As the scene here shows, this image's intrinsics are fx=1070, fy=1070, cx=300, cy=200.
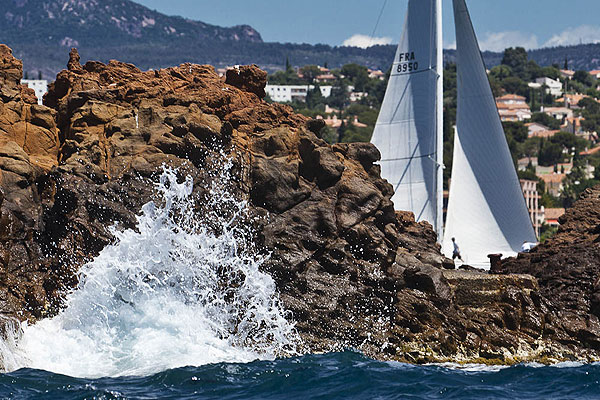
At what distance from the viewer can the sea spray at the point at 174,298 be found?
16.3 metres

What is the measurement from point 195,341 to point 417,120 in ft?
54.2

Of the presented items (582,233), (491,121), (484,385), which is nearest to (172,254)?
(484,385)

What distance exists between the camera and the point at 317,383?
15.2 metres

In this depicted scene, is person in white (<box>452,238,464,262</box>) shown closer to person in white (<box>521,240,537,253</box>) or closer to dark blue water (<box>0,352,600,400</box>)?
person in white (<box>521,240,537,253</box>)

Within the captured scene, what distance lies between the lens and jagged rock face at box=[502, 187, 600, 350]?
18.4 m

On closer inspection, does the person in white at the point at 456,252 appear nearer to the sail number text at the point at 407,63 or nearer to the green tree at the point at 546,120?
the sail number text at the point at 407,63

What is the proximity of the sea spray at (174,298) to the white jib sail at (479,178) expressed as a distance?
13.0 metres

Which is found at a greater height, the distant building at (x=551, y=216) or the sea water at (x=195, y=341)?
the sea water at (x=195, y=341)

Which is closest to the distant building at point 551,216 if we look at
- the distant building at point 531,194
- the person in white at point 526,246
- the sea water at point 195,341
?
the distant building at point 531,194

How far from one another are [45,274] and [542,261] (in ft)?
33.1

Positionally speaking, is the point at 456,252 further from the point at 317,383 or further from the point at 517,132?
the point at 517,132

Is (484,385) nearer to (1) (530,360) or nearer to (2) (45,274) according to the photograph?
(1) (530,360)

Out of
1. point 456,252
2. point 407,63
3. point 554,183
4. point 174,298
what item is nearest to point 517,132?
point 554,183

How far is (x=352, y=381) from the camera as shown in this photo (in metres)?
15.4
